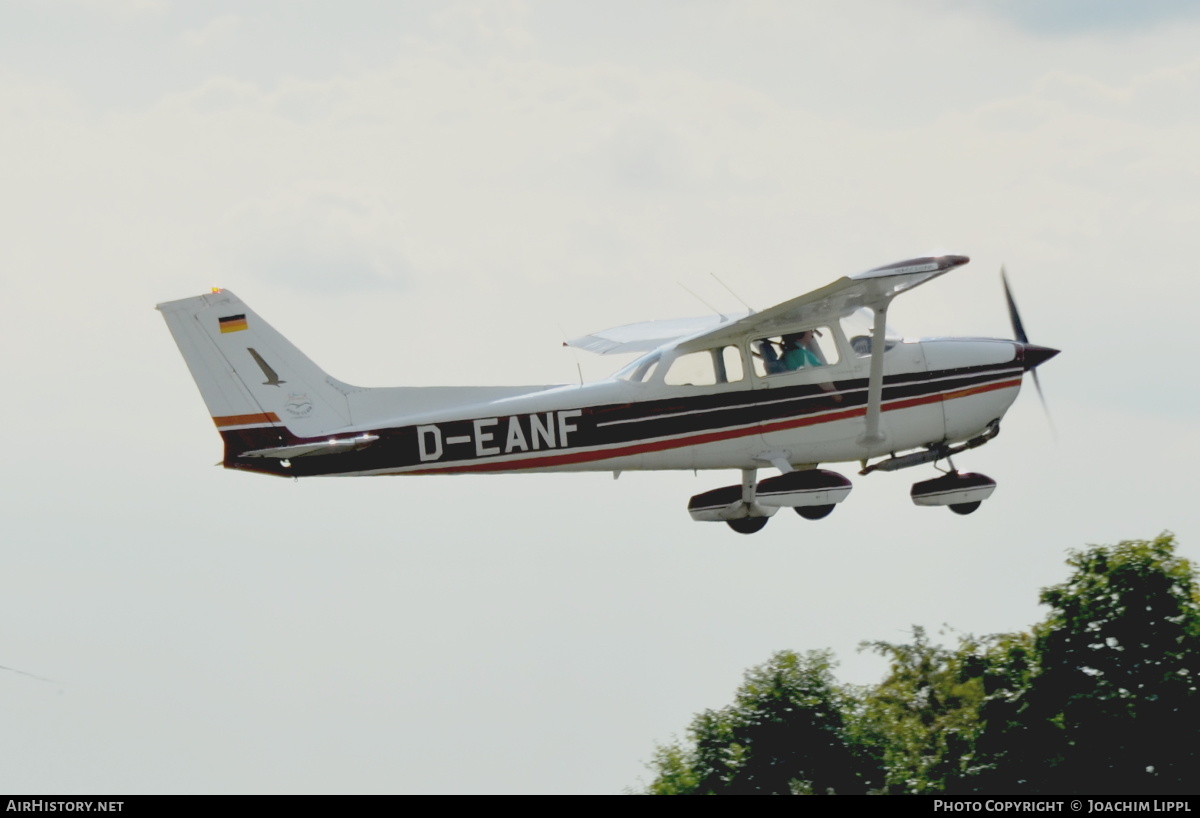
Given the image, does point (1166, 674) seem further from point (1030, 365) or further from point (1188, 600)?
point (1030, 365)

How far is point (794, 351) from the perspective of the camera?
17.9m

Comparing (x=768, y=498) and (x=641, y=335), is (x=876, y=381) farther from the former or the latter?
(x=641, y=335)

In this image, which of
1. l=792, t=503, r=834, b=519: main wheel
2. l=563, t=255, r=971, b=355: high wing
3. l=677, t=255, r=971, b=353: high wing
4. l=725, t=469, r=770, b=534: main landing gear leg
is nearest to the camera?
→ l=563, t=255, r=971, b=355: high wing

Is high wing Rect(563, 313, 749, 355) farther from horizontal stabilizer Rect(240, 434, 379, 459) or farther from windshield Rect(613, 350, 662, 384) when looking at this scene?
horizontal stabilizer Rect(240, 434, 379, 459)

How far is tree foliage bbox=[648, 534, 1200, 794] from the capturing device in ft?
95.7

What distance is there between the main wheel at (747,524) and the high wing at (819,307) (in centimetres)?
203

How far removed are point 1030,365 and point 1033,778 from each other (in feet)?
42.0

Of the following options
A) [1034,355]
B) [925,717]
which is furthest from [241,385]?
[925,717]

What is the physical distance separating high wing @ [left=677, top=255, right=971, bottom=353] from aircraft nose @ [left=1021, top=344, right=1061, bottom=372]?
6.56 ft

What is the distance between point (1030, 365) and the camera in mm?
18969

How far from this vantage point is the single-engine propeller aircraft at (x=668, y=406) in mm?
17328

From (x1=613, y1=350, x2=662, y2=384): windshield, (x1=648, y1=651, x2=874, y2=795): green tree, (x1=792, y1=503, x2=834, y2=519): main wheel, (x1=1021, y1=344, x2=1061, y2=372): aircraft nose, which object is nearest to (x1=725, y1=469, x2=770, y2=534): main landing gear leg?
(x1=792, y1=503, x2=834, y2=519): main wheel

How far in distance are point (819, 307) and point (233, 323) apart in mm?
5655

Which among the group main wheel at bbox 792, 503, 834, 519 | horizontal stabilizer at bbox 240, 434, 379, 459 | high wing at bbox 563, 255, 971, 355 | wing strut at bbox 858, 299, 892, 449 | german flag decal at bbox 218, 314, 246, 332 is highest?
german flag decal at bbox 218, 314, 246, 332
